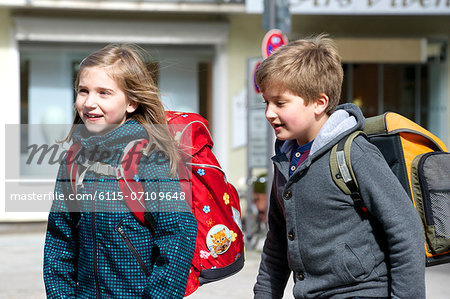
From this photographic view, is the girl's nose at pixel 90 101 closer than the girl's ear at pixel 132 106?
Yes

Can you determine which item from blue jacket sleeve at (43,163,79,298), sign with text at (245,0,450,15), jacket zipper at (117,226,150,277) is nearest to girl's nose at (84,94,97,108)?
blue jacket sleeve at (43,163,79,298)

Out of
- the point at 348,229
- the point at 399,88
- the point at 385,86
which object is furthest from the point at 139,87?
the point at 399,88

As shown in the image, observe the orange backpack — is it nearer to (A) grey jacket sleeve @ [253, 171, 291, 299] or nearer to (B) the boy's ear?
(B) the boy's ear

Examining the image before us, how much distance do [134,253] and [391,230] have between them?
2.69 feet

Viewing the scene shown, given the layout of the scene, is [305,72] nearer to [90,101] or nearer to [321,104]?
[321,104]

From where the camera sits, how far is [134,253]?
2.30 m

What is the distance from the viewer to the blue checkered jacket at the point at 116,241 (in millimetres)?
2235

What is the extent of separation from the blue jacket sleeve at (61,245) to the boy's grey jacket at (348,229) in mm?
756

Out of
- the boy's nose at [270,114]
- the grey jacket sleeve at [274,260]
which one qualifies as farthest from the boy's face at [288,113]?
the grey jacket sleeve at [274,260]

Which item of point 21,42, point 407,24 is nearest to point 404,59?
point 407,24

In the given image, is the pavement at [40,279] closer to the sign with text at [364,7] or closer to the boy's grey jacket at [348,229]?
the boy's grey jacket at [348,229]

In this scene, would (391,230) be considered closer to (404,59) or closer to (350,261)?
(350,261)

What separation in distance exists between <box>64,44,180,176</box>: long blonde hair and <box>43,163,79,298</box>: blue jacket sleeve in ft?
0.88

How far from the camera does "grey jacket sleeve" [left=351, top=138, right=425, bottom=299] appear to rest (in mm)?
2168
